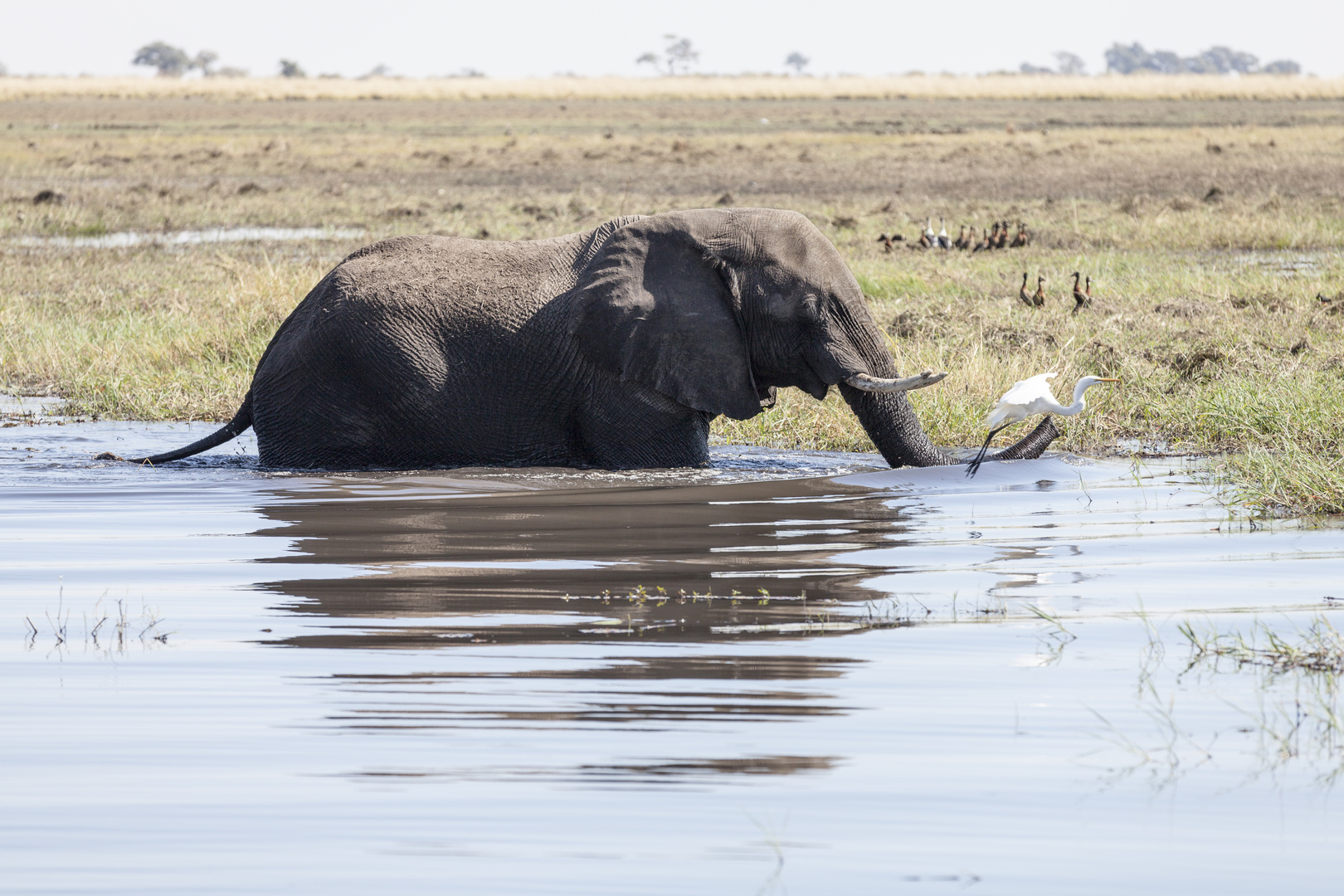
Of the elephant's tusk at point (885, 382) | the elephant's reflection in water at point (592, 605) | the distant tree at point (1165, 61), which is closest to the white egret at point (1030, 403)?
the elephant's tusk at point (885, 382)

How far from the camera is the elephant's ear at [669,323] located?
312 inches

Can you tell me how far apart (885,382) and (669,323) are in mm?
1042

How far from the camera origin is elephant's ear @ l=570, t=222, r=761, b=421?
793 cm

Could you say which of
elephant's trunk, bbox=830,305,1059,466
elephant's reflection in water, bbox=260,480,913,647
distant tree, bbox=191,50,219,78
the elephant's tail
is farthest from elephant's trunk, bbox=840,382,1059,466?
distant tree, bbox=191,50,219,78

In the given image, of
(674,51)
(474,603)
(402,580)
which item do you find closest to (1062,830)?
(474,603)

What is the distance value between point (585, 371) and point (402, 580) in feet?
8.58

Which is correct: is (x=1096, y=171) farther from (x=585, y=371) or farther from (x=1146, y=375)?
(x=585, y=371)

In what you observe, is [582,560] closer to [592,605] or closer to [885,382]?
[592,605]

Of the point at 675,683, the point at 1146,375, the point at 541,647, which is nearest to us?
the point at 675,683

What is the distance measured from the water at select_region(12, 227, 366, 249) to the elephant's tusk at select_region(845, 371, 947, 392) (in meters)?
13.0

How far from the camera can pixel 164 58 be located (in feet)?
415

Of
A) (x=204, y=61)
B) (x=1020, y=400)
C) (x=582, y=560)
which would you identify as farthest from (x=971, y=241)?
(x=204, y=61)

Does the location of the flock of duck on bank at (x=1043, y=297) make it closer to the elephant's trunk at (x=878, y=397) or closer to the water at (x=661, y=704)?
the elephant's trunk at (x=878, y=397)

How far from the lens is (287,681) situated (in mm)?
4348
